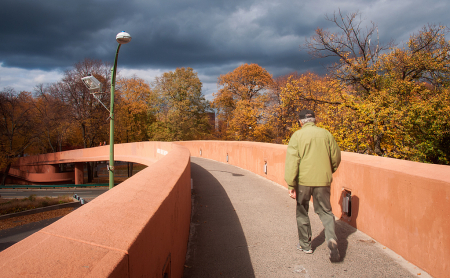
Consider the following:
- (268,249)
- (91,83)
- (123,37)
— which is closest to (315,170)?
(268,249)

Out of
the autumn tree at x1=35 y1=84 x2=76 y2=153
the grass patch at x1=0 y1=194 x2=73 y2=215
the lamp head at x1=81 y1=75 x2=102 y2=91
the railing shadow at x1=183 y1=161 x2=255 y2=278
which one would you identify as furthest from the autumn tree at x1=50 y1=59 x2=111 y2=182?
the railing shadow at x1=183 y1=161 x2=255 y2=278

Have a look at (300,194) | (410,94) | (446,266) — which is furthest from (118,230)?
(410,94)

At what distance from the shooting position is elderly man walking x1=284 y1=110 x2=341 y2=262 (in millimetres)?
3653

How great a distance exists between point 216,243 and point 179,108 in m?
37.3

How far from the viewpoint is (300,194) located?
3.80 metres

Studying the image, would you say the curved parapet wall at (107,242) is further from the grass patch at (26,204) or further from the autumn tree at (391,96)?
the grass patch at (26,204)

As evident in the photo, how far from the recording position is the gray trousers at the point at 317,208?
3.68 metres

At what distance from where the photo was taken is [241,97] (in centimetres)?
4075

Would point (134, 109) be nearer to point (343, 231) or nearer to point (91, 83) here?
point (91, 83)

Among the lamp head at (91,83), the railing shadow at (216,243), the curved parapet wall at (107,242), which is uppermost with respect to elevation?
the lamp head at (91,83)

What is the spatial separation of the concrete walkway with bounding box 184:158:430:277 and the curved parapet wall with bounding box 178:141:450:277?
19 cm

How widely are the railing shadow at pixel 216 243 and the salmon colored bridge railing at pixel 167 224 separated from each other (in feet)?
1.31

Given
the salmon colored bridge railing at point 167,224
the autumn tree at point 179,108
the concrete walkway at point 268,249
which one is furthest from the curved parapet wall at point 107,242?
the autumn tree at point 179,108

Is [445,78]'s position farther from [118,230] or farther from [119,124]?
[119,124]
